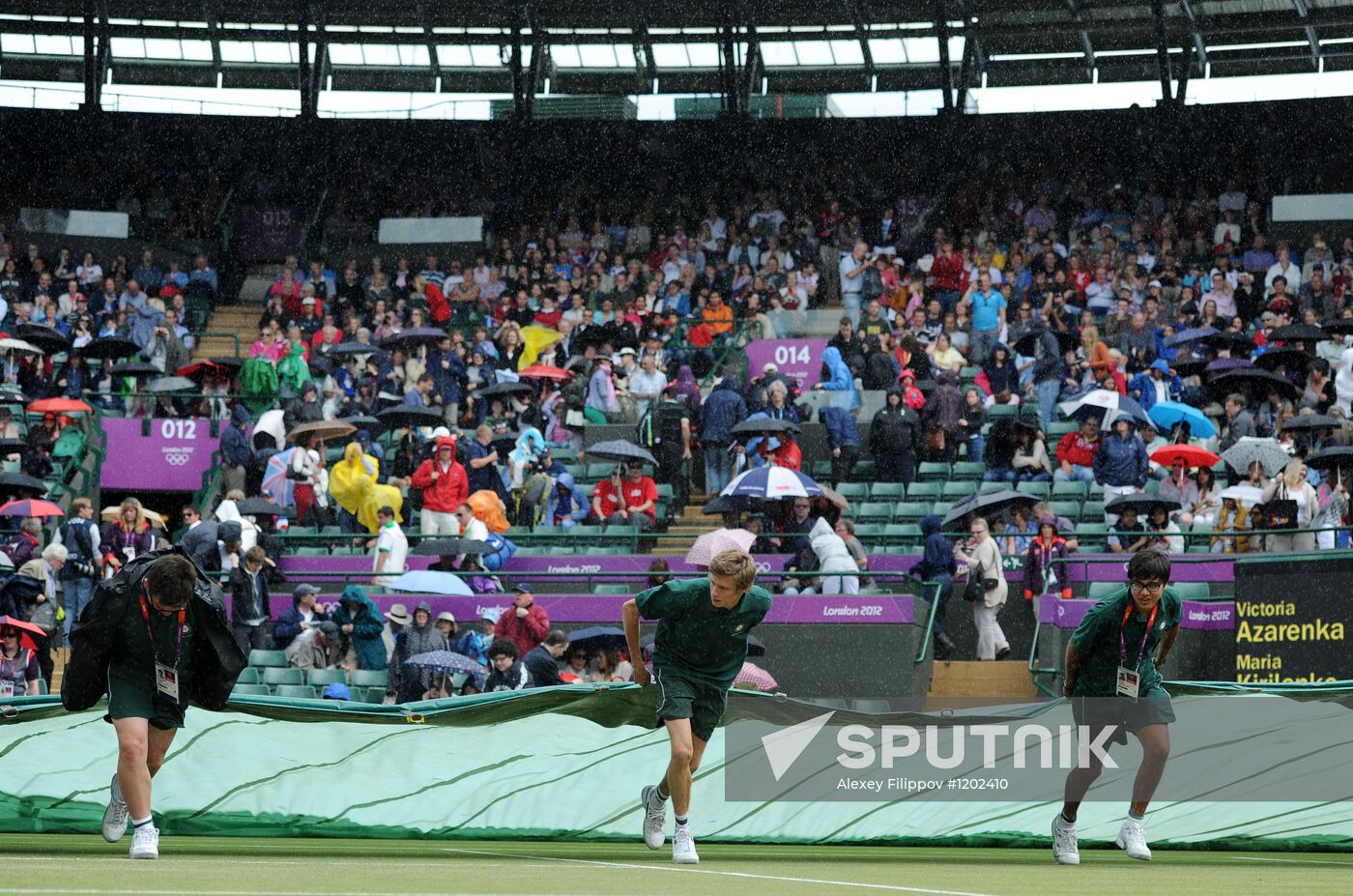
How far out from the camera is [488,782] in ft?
33.9

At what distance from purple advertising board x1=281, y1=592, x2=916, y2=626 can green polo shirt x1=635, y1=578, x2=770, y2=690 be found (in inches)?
346

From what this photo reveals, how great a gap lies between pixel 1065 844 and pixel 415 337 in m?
17.2

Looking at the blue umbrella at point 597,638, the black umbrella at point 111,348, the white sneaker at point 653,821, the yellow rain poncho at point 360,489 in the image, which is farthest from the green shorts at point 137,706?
the black umbrella at point 111,348

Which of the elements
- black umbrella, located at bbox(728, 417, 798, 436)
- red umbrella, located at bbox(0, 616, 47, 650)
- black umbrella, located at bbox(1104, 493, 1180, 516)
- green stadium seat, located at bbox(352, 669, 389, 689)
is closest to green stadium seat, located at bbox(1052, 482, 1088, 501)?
black umbrella, located at bbox(1104, 493, 1180, 516)

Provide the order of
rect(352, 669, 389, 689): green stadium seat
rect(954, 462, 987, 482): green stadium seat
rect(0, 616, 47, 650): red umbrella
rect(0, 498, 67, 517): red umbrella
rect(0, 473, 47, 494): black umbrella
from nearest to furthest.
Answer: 1. rect(0, 616, 47, 650): red umbrella
2. rect(352, 669, 389, 689): green stadium seat
3. rect(0, 498, 67, 517): red umbrella
4. rect(0, 473, 47, 494): black umbrella
5. rect(954, 462, 987, 482): green stadium seat

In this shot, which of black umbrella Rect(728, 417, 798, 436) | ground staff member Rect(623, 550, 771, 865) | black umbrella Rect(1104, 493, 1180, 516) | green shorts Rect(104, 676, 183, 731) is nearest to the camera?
green shorts Rect(104, 676, 183, 731)

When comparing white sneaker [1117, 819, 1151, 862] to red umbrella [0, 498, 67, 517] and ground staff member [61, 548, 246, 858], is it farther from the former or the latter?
red umbrella [0, 498, 67, 517]

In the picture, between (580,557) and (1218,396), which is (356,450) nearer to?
(580,557)

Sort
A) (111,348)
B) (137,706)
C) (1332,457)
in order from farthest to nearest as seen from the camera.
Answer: (111,348) < (1332,457) < (137,706)

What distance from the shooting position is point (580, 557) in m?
19.9

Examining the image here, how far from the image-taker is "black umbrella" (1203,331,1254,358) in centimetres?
2269

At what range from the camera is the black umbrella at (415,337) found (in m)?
24.7

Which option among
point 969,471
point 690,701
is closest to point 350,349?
point 969,471

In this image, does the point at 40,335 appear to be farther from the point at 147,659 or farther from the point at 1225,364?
the point at 147,659
